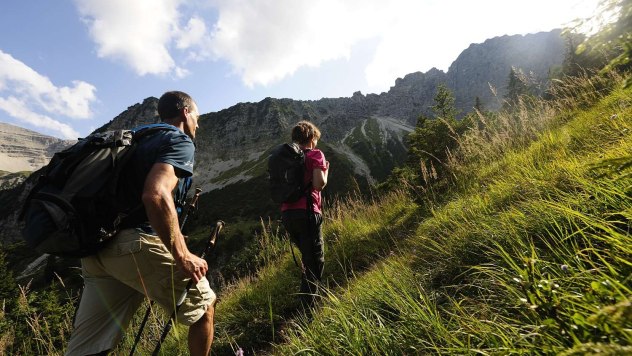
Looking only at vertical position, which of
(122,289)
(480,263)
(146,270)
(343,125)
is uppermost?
(343,125)

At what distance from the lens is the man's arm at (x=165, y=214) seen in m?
2.31

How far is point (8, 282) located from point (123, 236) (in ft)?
153

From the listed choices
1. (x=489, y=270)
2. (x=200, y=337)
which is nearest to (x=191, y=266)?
(x=200, y=337)

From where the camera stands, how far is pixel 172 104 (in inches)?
128

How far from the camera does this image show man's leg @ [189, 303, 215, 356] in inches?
108

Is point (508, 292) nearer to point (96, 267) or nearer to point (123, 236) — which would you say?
point (123, 236)

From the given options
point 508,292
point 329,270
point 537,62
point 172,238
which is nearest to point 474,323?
point 508,292

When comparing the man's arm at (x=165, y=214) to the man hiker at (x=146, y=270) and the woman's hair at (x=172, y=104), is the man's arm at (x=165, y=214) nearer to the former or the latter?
the man hiker at (x=146, y=270)

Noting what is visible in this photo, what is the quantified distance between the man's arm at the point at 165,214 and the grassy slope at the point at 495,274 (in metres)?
0.76

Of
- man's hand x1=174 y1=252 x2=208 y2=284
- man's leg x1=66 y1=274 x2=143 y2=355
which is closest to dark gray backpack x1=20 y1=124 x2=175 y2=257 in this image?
man's leg x1=66 y1=274 x2=143 y2=355

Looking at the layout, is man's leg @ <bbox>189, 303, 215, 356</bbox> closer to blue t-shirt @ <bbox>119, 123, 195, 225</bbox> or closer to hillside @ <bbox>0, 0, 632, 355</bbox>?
hillside @ <bbox>0, 0, 632, 355</bbox>

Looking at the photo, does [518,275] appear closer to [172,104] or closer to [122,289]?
[122,289]

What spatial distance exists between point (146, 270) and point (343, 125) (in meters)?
166

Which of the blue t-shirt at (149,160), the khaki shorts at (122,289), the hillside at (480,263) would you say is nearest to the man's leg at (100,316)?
the khaki shorts at (122,289)
